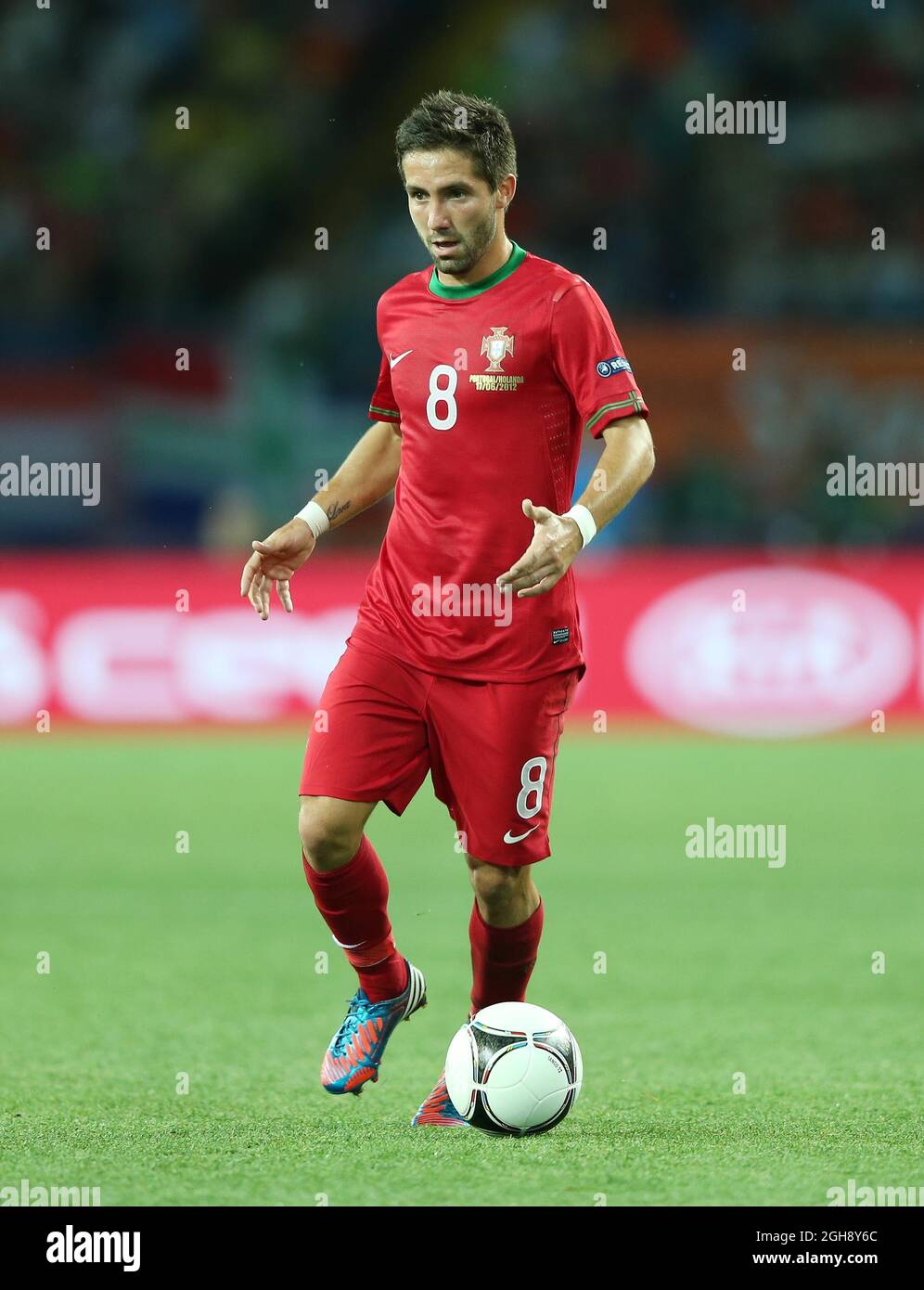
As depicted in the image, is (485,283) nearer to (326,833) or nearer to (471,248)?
(471,248)

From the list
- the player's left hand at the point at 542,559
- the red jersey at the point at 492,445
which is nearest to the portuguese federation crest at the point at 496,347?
the red jersey at the point at 492,445

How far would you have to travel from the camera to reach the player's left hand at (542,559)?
3.72 meters

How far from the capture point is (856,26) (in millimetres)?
18297

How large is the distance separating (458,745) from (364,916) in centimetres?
50

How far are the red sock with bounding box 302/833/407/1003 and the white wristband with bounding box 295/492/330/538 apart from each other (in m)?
0.80

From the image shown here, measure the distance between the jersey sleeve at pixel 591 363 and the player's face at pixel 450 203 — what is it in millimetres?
244

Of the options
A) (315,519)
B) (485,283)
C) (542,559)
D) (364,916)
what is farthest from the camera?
(315,519)

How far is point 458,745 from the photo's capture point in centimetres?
429

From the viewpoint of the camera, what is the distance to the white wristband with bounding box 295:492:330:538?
4637mm

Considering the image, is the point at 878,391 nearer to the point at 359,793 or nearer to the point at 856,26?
the point at 856,26

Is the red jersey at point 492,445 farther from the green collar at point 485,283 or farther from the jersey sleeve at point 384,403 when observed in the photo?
the jersey sleeve at point 384,403

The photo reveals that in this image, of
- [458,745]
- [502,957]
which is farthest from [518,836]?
[502,957]
